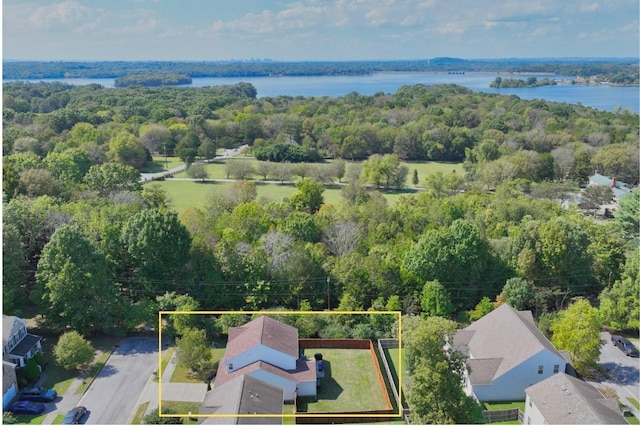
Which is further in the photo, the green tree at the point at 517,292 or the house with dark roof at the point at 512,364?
the green tree at the point at 517,292

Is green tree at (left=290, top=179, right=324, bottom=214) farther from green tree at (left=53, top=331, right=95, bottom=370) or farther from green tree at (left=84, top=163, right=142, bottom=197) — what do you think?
green tree at (left=53, top=331, right=95, bottom=370)

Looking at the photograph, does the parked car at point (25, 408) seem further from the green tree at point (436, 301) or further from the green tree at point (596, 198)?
the green tree at point (596, 198)

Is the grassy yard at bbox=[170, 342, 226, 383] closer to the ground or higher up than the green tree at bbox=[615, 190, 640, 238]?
closer to the ground

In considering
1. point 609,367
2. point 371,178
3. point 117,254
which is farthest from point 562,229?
point 371,178

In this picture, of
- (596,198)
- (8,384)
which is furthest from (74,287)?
(596,198)

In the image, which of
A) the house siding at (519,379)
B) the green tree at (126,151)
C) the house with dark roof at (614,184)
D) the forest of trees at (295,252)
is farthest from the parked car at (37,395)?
the house with dark roof at (614,184)

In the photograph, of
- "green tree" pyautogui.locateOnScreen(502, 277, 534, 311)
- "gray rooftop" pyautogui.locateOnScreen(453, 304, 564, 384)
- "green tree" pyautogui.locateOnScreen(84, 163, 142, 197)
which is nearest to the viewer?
"gray rooftop" pyautogui.locateOnScreen(453, 304, 564, 384)

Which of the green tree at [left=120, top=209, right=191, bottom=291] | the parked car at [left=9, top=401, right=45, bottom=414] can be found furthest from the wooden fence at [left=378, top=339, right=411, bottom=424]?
the parked car at [left=9, top=401, right=45, bottom=414]
